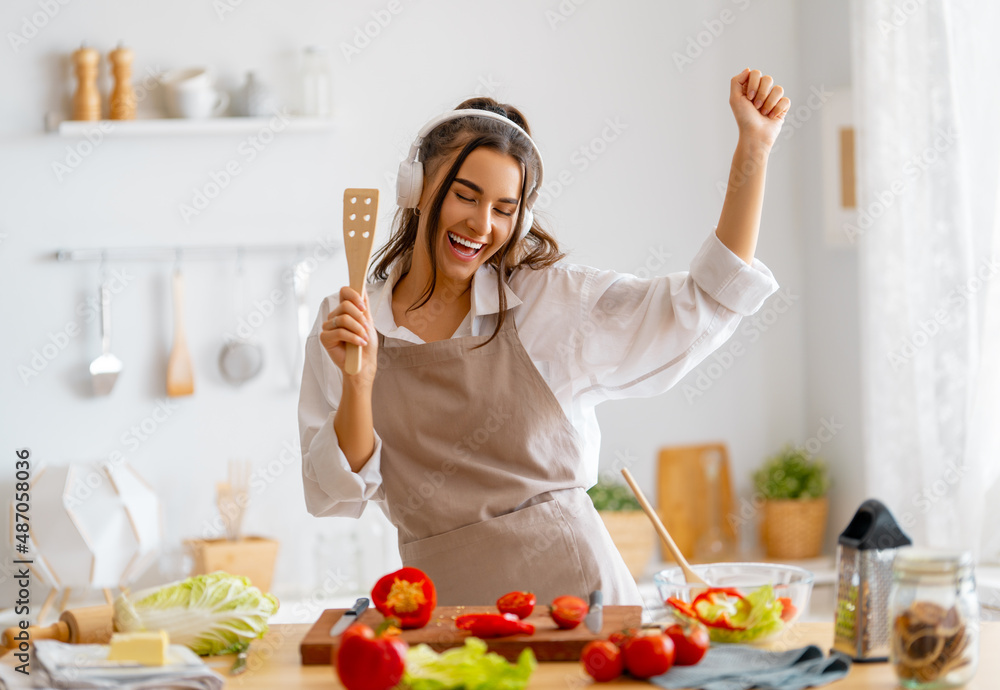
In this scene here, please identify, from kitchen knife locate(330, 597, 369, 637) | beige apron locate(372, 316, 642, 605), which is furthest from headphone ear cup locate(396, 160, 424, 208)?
kitchen knife locate(330, 597, 369, 637)

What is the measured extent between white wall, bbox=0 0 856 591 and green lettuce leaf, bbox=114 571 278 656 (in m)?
1.95

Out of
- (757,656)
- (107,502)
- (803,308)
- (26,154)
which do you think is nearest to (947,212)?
(803,308)

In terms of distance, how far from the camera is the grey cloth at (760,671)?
883 mm

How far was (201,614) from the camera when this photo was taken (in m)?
1.04

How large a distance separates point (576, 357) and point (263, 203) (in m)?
1.91

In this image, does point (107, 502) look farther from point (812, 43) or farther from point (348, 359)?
point (812, 43)

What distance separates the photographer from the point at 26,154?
2.94m

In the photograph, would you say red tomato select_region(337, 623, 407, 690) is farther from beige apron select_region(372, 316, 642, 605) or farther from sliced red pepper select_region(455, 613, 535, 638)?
beige apron select_region(372, 316, 642, 605)

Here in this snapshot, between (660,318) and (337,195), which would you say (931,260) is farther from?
(337,195)

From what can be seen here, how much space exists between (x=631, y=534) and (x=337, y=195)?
1373 mm

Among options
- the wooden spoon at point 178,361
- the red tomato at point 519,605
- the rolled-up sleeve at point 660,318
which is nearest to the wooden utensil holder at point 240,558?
the wooden spoon at point 178,361

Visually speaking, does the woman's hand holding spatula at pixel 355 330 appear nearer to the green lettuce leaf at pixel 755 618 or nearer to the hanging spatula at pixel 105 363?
the green lettuce leaf at pixel 755 618

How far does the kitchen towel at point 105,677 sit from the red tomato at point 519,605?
→ 31cm

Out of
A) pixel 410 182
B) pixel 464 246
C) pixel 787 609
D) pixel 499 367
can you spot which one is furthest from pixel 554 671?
pixel 410 182
